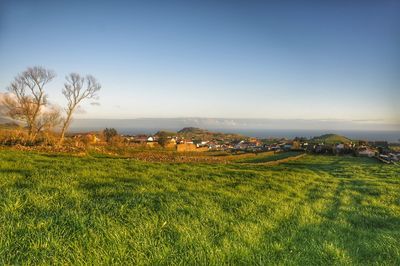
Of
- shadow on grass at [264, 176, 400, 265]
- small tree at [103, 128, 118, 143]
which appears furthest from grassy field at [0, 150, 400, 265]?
small tree at [103, 128, 118, 143]

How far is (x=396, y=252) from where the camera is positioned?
571 centimetres

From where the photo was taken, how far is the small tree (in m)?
54.6

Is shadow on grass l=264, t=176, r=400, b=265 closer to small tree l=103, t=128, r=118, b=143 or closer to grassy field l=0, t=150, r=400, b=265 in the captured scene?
grassy field l=0, t=150, r=400, b=265

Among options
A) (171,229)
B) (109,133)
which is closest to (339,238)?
(171,229)

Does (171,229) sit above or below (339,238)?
above

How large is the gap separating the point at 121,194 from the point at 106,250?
3867mm

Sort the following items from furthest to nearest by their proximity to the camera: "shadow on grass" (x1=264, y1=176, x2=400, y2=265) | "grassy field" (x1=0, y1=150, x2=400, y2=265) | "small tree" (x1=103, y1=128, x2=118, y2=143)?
"small tree" (x1=103, y1=128, x2=118, y2=143)
"shadow on grass" (x1=264, y1=176, x2=400, y2=265)
"grassy field" (x1=0, y1=150, x2=400, y2=265)

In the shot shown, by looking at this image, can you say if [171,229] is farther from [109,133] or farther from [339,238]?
[109,133]

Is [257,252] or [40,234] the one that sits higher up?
[40,234]

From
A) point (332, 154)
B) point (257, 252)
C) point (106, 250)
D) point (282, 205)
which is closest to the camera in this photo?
point (106, 250)

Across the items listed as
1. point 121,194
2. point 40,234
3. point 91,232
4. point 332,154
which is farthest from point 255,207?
point 332,154

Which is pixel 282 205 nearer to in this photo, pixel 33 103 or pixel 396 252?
pixel 396 252

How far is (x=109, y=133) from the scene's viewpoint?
57250 mm

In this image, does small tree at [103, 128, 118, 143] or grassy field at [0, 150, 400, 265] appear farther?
small tree at [103, 128, 118, 143]
